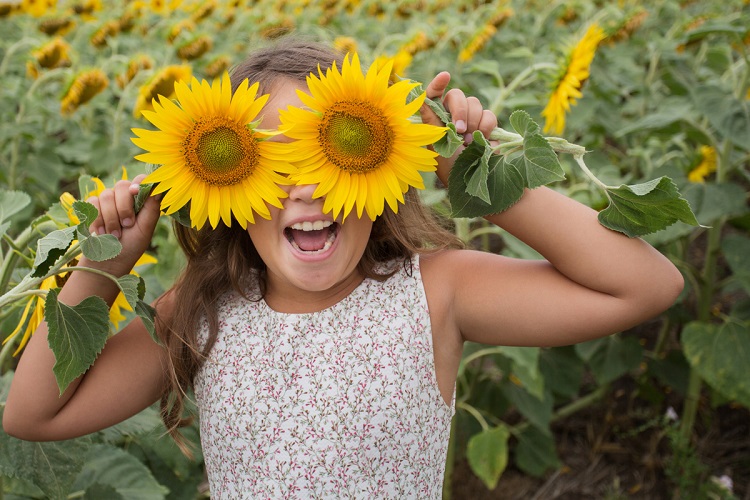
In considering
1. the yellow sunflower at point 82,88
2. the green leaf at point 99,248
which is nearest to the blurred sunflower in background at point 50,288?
the green leaf at point 99,248

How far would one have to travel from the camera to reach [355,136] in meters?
0.86

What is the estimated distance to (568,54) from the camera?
63.7 inches

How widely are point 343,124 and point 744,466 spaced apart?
1.82 metres

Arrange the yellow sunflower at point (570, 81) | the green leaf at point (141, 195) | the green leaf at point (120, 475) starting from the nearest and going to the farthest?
the green leaf at point (141, 195), the green leaf at point (120, 475), the yellow sunflower at point (570, 81)

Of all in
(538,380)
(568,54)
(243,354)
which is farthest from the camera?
(538,380)

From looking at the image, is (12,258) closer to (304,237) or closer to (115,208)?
(115,208)

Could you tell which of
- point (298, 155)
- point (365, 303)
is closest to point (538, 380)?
point (365, 303)

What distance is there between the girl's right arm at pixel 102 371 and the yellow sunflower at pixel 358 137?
0.72ft

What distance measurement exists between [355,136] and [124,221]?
0.29 metres

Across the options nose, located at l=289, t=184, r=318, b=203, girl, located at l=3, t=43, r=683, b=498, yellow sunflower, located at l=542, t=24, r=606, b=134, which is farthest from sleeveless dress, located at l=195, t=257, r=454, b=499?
yellow sunflower, located at l=542, t=24, r=606, b=134

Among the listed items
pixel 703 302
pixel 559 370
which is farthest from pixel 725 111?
pixel 559 370

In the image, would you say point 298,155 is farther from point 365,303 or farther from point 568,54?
point 568,54

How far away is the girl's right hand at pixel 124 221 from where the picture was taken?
0.96 m

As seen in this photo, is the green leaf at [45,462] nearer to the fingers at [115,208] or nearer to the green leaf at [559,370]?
the fingers at [115,208]
